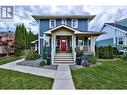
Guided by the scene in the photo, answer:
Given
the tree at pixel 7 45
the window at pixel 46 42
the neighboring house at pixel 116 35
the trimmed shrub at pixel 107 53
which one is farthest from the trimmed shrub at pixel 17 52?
the neighboring house at pixel 116 35

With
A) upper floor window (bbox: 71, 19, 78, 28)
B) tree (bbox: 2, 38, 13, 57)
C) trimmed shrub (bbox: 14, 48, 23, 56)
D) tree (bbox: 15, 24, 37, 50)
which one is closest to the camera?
upper floor window (bbox: 71, 19, 78, 28)

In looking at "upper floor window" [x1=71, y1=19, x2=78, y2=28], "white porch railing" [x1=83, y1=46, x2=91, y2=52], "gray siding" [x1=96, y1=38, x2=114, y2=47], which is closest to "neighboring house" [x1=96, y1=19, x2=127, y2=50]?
"gray siding" [x1=96, y1=38, x2=114, y2=47]

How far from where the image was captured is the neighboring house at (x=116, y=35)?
799 inches

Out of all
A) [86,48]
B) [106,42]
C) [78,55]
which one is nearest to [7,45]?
[86,48]

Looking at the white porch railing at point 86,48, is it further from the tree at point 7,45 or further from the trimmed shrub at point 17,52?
the tree at point 7,45

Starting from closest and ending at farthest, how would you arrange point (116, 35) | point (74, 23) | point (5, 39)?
point (74, 23) < point (5, 39) < point (116, 35)

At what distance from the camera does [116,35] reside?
851 inches

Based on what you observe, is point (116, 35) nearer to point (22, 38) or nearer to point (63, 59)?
point (63, 59)

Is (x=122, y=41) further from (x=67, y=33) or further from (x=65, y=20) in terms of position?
(x=67, y=33)

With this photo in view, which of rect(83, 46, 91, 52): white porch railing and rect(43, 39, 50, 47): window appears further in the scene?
rect(43, 39, 50, 47): window

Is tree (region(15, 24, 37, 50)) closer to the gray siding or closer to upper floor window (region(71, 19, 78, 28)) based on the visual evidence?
upper floor window (region(71, 19, 78, 28))

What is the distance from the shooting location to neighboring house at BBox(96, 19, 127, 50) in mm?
20297

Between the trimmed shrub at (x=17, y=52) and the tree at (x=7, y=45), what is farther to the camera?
the trimmed shrub at (x=17, y=52)
